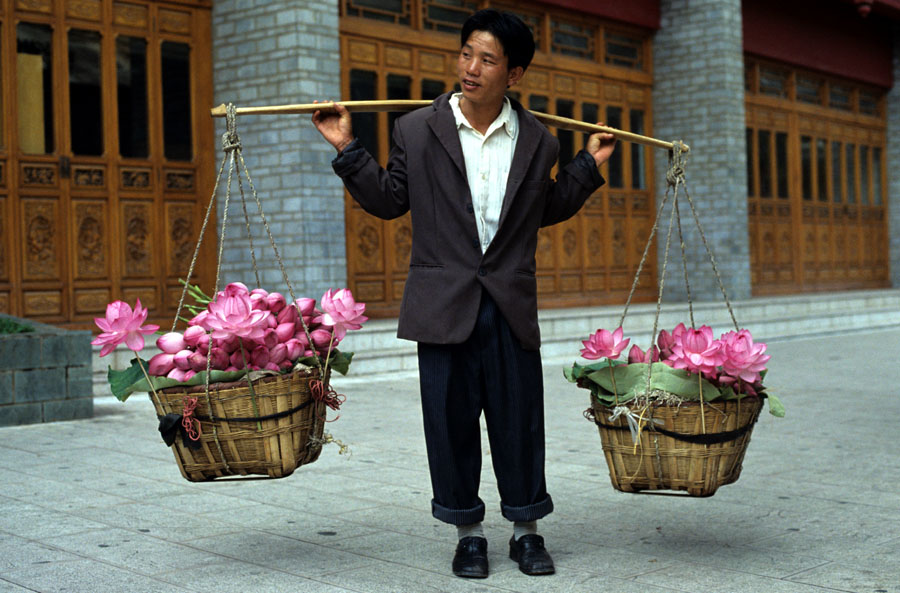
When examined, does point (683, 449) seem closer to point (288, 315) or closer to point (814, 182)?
point (288, 315)

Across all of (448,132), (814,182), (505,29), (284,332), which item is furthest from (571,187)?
(814,182)

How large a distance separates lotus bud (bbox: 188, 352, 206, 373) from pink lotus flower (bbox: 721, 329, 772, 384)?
5.25 ft

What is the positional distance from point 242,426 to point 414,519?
118cm

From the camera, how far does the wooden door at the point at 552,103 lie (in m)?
11.5

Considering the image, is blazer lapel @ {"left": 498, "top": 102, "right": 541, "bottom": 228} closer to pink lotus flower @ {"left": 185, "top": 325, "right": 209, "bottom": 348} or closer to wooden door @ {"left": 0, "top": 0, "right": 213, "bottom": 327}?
pink lotus flower @ {"left": 185, "top": 325, "right": 209, "bottom": 348}

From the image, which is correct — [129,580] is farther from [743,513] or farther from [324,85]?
[324,85]

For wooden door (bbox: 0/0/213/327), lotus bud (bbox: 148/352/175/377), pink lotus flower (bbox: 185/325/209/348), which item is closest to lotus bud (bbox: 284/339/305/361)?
pink lotus flower (bbox: 185/325/209/348)

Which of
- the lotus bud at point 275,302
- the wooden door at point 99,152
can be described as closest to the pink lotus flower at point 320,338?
the lotus bud at point 275,302

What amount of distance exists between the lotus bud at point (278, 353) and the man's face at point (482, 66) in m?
0.98

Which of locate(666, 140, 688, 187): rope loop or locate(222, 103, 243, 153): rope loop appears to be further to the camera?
locate(666, 140, 688, 187): rope loop

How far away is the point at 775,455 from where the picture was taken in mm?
5840

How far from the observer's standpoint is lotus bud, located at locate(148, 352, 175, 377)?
11.6ft

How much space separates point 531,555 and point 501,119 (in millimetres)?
1388

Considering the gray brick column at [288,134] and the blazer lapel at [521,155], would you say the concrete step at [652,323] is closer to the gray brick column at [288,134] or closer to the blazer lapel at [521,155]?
the gray brick column at [288,134]
